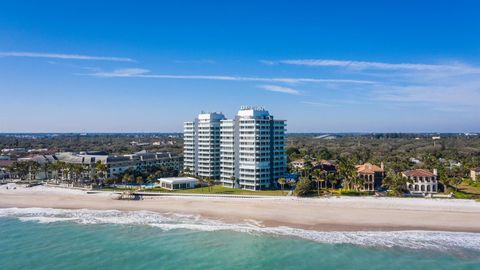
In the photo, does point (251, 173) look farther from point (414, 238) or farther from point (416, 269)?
point (416, 269)

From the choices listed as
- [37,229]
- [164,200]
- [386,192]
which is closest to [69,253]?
[37,229]

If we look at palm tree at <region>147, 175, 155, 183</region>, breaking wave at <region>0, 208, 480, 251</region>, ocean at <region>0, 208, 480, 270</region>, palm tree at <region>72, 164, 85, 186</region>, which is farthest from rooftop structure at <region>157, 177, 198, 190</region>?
ocean at <region>0, 208, 480, 270</region>

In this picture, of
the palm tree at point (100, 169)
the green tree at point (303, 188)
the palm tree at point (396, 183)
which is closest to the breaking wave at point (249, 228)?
the green tree at point (303, 188)

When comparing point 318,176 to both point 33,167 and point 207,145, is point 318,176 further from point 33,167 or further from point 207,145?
point 33,167

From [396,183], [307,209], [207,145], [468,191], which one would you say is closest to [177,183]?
[207,145]

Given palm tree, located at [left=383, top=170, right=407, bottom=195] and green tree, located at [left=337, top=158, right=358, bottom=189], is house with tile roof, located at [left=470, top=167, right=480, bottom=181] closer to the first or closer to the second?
palm tree, located at [left=383, top=170, right=407, bottom=195]
